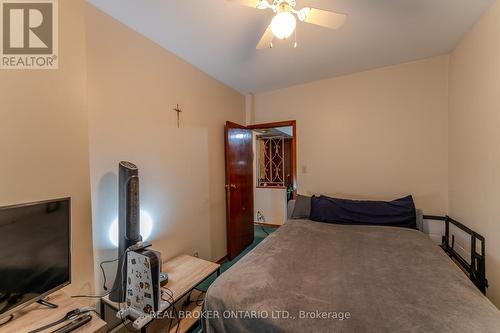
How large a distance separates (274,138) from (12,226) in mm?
4632

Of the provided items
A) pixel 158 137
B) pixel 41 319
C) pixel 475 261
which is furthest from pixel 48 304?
pixel 475 261

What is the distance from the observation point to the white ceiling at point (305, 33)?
1576 millimetres

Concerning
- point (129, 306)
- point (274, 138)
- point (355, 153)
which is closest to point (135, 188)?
point (129, 306)

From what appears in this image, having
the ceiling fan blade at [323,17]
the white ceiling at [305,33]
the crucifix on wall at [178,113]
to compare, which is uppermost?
the white ceiling at [305,33]

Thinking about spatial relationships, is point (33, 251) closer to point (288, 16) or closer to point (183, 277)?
point (183, 277)

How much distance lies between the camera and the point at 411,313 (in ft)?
3.26

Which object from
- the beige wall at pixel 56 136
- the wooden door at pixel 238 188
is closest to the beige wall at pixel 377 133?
the wooden door at pixel 238 188

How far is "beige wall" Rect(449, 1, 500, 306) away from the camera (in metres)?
1.55

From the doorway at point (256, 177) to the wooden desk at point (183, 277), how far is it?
3.33ft

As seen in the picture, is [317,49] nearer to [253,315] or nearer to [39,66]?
[39,66]

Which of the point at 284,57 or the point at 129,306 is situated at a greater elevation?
the point at 284,57

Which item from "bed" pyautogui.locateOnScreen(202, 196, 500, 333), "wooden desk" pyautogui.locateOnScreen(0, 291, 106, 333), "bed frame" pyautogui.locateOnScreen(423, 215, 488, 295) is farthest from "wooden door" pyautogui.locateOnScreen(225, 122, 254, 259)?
"bed frame" pyautogui.locateOnScreen(423, 215, 488, 295)

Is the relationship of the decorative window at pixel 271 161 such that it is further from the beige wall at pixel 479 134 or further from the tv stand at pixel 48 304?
the tv stand at pixel 48 304

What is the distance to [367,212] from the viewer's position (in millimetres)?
2404
